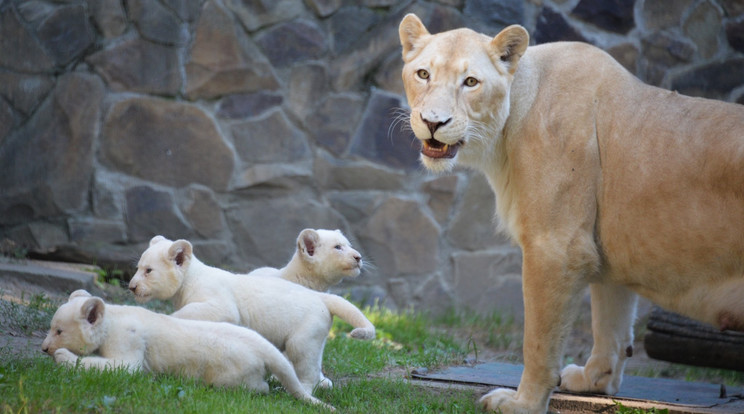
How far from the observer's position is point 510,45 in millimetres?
4492

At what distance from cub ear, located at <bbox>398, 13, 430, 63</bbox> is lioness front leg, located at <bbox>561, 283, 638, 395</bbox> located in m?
1.71

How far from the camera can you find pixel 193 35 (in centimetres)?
794

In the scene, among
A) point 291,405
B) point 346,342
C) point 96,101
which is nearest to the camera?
point 291,405

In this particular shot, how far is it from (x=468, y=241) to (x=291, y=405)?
14.6 ft

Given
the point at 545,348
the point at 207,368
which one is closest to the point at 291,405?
the point at 207,368

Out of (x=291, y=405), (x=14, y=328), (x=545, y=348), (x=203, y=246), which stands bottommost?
(x=203, y=246)

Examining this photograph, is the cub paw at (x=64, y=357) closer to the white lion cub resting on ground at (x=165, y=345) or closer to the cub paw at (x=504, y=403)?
the white lion cub resting on ground at (x=165, y=345)

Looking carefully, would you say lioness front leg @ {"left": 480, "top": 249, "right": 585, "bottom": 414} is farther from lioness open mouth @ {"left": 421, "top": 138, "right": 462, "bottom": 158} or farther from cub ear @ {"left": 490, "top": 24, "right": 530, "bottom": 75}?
cub ear @ {"left": 490, "top": 24, "right": 530, "bottom": 75}

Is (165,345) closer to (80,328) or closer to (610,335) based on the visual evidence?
(80,328)

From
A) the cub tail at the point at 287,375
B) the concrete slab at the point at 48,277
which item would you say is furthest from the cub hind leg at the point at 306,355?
the concrete slab at the point at 48,277

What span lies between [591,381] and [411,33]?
2241 millimetres

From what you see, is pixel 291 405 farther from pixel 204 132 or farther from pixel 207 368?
pixel 204 132

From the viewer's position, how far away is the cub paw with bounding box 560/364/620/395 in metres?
4.90

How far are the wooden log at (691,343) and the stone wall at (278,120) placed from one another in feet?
6.69
